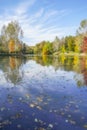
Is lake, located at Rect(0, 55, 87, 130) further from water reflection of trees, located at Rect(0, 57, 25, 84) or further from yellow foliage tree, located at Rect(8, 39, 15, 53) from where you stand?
yellow foliage tree, located at Rect(8, 39, 15, 53)

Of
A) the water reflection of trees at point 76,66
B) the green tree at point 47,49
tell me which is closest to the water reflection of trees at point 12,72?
the water reflection of trees at point 76,66

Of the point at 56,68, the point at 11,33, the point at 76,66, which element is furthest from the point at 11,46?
the point at 56,68

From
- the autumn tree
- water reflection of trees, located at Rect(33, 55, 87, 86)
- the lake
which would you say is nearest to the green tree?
the autumn tree

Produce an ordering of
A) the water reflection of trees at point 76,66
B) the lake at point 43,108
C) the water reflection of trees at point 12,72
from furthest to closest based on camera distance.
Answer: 1. the water reflection of trees at point 76,66
2. the water reflection of trees at point 12,72
3. the lake at point 43,108

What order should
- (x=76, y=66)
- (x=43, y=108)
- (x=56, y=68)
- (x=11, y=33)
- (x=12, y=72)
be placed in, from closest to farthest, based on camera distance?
(x=43, y=108) < (x=12, y=72) < (x=56, y=68) < (x=76, y=66) < (x=11, y=33)

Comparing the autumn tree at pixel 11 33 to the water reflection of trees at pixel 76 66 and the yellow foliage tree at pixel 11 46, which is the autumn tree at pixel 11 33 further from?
the water reflection of trees at pixel 76 66

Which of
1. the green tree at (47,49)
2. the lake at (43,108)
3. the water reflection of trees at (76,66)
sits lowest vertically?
the water reflection of trees at (76,66)

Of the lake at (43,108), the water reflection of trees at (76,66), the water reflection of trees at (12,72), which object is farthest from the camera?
the water reflection of trees at (76,66)

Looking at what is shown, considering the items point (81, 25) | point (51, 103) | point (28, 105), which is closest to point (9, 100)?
point (28, 105)

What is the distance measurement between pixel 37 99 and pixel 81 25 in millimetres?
72633

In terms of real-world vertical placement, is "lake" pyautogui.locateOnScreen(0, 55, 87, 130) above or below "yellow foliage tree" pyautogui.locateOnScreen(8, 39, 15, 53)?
below

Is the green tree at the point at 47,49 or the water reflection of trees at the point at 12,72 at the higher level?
the green tree at the point at 47,49

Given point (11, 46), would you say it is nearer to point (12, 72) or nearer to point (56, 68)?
point (56, 68)

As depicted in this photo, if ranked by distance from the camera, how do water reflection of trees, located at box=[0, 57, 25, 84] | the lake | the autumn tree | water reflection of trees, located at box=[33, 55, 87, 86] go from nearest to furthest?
1. the lake
2. water reflection of trees, located at box=[0, 57, 25, 84]
3. water reflection of trees, located at box=[33, 55, 87, 86]
4. the autumn tree
